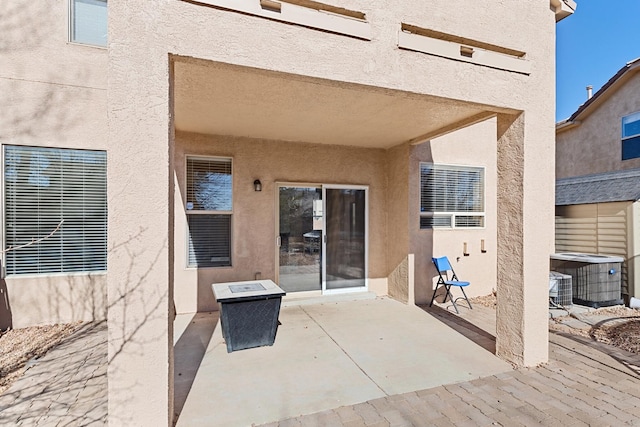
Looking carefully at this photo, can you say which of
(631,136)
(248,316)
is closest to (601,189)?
(631,136)

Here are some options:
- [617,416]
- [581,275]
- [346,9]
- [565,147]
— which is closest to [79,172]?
[346,9]

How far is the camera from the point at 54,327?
512cm

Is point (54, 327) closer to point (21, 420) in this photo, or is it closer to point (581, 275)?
point (21, 420)

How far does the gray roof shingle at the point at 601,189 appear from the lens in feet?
23.4

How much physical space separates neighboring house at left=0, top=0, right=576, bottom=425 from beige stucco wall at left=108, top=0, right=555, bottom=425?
1 centimetres

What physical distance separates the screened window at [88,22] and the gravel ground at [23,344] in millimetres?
4571

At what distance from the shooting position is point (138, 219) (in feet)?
8.29

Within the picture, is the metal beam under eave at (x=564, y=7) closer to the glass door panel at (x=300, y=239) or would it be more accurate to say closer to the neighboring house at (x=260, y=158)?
the neighboring house at (x=260, y=158)

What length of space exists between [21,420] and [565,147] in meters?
15.6

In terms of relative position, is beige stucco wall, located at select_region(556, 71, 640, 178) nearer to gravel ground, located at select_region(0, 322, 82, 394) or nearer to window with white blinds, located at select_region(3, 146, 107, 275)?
window with white blinds, located at select_region(3, 146, 107, 275)

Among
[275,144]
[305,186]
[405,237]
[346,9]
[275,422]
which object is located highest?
[346,9]

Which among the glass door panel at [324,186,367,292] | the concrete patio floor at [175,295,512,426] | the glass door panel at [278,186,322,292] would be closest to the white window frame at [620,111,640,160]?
the glass door panel at [324,186,367,292]

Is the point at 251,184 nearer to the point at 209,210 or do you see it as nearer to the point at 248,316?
the point at 209,210

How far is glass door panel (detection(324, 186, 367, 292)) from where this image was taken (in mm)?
6871
